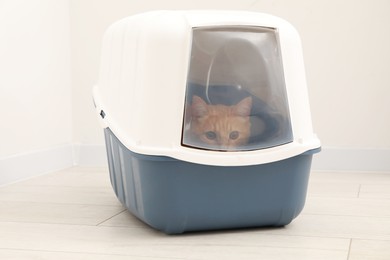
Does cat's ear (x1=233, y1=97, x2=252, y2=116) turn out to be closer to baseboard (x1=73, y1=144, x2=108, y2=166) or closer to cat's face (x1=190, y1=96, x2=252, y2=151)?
cat's face (x1=190, y1=96, x2=252, y2=151)

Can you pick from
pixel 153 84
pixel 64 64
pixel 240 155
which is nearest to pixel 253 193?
pixel 240 155

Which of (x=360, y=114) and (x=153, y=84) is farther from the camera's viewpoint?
(x=360, y=114)

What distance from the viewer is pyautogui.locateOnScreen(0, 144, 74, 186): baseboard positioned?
1935mm

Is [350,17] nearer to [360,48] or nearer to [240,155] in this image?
[360,48]

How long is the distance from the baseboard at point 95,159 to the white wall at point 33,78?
0.06ft

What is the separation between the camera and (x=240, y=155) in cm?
128

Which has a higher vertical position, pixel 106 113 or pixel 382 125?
pixel 106 113

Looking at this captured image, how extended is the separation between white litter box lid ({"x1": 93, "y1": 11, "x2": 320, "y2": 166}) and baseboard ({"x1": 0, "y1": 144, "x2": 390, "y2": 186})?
783 mm

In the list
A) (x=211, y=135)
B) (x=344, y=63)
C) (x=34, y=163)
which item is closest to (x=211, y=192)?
(x=211, y=135)

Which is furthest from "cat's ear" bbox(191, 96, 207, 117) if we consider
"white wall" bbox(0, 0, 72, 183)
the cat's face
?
"white wall" bbox(0, 0, 72, 183)

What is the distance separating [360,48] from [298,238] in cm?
106

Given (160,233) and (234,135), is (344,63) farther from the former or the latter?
(160,233)

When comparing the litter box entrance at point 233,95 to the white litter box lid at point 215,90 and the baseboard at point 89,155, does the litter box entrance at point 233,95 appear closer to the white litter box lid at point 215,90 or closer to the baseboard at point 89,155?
the white litter box lid at point 215,90

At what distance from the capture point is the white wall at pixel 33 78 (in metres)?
1.93
